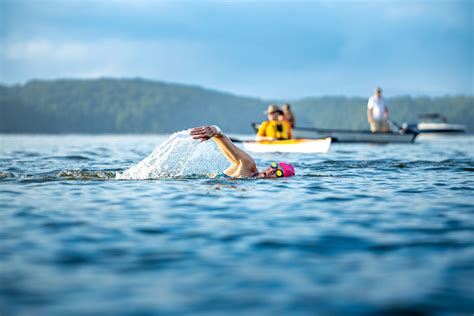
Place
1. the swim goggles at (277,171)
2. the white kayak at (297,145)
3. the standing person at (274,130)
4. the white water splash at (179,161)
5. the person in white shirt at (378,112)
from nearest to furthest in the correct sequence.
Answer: the swim goggles at (277,171)
the white water splash at (179,161)
the white kayak at (297,145)
the standing person at (274,130)
the person in white shirt at (378,112)

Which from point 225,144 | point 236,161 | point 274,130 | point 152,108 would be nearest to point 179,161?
point 236,161

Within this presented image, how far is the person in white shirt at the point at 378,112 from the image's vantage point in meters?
30.5

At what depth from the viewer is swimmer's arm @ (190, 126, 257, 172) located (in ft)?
31.0

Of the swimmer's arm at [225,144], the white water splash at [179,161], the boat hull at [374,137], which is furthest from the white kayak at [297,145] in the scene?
the swimmer's arm at [225,144]

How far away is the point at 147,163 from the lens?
12.2 meters

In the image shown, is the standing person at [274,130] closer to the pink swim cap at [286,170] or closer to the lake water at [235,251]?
the pink swim cap at [286,170]

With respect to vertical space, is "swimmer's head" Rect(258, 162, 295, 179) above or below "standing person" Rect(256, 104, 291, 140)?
below

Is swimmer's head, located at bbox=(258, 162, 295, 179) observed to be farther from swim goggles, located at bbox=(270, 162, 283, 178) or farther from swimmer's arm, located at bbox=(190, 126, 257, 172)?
swimmer's arm, located at bbox=(190, 126, 257, 172)

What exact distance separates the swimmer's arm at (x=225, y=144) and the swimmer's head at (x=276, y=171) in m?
0.28

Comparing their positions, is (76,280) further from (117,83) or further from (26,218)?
(117,83)

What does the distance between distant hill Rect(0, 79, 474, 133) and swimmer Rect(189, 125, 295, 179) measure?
125 metres

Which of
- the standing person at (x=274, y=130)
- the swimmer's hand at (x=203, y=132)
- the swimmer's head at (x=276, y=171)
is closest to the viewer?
the swimmer's hand at (x=203, y=132)

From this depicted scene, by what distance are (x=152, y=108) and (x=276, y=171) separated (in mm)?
157000

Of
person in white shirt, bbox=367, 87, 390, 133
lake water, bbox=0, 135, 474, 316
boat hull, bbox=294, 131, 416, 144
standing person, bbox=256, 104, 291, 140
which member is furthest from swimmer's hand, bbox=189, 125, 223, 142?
person in white shirt, bbox=367, 87, 390, 133
